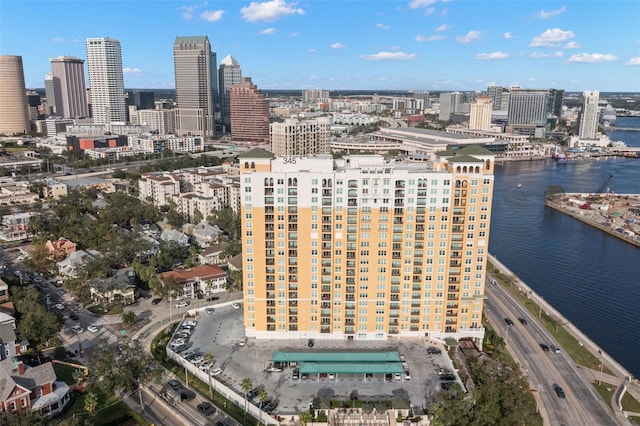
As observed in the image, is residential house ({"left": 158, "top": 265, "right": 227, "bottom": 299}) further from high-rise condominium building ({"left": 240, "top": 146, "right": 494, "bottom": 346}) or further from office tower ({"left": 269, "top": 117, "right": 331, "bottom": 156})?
office tower ({"left": 269, "top": 117, "right": 331, "bottom": 156})

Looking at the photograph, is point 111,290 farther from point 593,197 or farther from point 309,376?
point 593,197

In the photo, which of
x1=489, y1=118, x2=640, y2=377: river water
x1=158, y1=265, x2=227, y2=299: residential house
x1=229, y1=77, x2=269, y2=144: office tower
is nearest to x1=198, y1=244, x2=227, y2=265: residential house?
x1=158, y1=265, x2=227, y2=299: residential house

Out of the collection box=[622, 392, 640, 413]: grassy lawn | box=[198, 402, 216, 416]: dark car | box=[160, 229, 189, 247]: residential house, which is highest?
box=[160, 229, 189, 247]: residential house

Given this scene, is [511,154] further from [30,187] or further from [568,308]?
[30,187]

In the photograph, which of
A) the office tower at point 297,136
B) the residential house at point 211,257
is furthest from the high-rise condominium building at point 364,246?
the office tower at point 297,136

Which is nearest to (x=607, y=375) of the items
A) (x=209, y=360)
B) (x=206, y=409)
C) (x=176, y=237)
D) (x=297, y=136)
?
(x=206, y=409)

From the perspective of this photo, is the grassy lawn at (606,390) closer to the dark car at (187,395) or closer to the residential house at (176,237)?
the dark car at (187,395)

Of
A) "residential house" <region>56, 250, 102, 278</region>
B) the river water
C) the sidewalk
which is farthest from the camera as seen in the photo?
"residential house" <region>56, 250, 102, 278</region>

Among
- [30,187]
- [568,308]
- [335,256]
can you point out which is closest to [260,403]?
[335,256]
